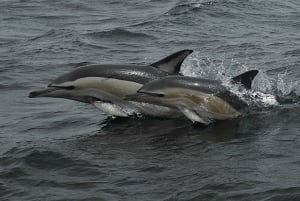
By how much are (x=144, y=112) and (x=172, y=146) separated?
159 centimetres

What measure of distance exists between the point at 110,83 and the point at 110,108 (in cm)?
46

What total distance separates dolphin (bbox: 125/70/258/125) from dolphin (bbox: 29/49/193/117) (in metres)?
0.41

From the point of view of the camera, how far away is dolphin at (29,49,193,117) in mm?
10250

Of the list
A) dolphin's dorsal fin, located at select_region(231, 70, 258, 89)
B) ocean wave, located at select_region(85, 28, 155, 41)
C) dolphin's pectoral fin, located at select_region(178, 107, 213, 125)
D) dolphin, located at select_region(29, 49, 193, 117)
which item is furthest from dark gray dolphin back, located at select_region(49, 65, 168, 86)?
ocean wave, located at select_region(85, 28, 155, 41)

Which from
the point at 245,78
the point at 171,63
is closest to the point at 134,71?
the point at 171,63

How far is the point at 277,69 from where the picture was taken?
→ 14.0 m

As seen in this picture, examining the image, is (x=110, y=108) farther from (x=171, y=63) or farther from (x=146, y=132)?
(x=171, y=63)

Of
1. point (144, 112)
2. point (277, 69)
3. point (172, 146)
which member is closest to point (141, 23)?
point (277, 69)

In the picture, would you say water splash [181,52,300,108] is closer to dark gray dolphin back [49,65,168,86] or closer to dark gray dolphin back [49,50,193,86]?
dark gray dolphin back [49,50,193,86]

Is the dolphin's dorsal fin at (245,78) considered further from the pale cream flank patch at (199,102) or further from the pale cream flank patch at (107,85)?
the pale cream flank patch at (107,85)

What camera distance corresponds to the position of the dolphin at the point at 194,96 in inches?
382

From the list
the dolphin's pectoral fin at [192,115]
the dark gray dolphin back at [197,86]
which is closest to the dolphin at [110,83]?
the dark gray dolphin back at [197,86]

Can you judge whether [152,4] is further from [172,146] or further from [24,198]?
[24,198]

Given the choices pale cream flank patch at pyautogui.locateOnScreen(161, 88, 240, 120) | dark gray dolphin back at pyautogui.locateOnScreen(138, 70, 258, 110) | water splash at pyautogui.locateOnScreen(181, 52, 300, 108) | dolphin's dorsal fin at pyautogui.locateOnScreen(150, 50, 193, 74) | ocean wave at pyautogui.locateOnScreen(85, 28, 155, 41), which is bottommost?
ocean wave at pyautogui.locateOnScreen(85, 28, 155, 41)
